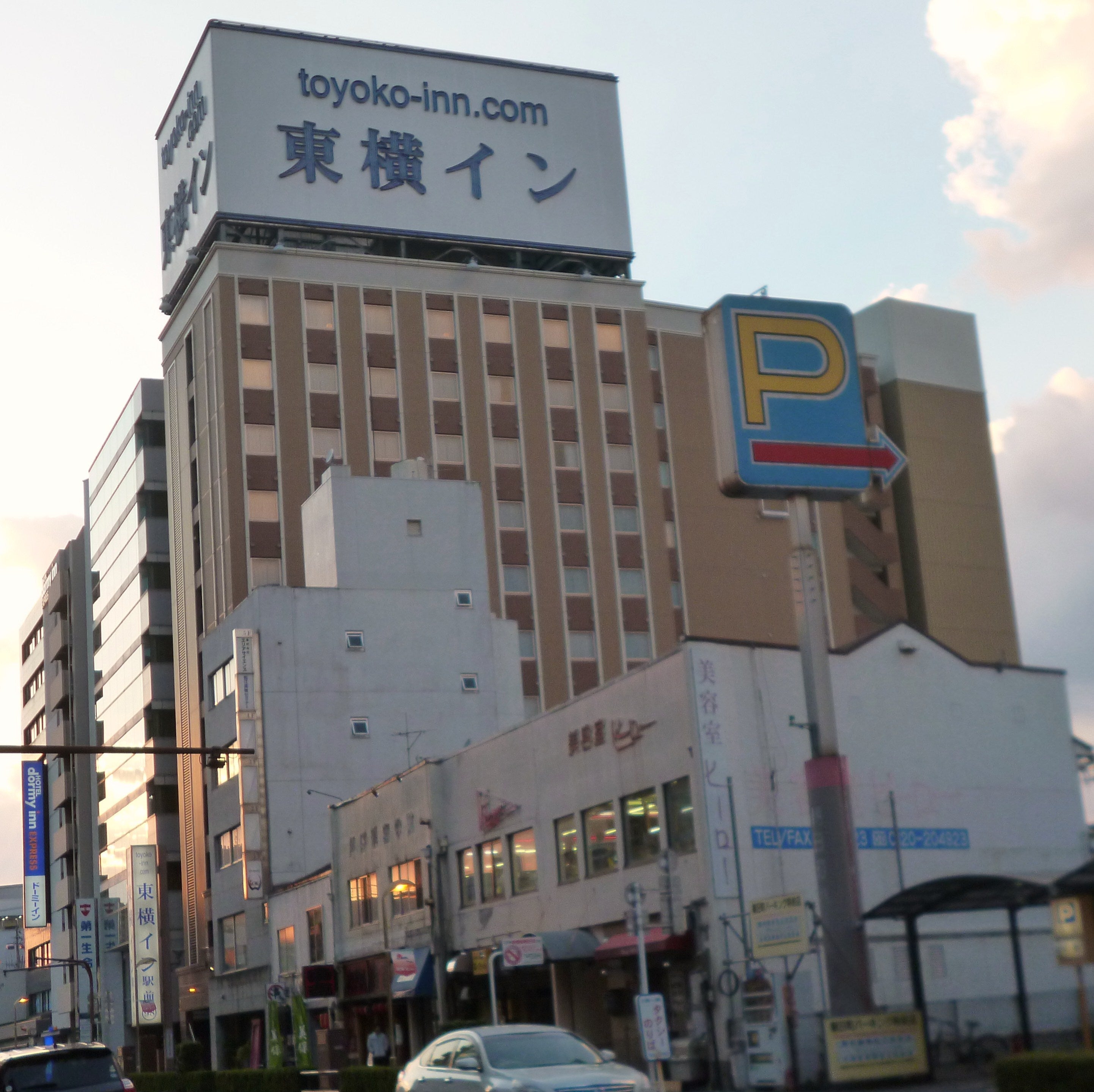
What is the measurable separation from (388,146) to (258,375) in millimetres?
16537

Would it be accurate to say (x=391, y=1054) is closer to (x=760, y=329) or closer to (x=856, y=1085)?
(x=856, y=1085)

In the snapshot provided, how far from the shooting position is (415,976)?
46031 millimetres

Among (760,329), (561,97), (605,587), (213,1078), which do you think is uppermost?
(561,97)

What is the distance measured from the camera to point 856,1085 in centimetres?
2988

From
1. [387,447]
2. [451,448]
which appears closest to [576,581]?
[451,448]

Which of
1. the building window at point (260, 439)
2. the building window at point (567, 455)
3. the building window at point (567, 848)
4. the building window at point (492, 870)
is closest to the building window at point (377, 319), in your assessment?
the building window at point (260, 439)

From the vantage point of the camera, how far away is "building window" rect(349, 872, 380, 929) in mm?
53500

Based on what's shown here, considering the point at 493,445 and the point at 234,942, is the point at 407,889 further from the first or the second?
the point at 493,445

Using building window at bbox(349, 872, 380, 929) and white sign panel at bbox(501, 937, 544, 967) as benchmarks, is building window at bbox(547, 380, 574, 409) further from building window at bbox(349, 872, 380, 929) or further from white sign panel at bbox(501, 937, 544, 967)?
white sign panel at bbox(501, 937, 544, 967)

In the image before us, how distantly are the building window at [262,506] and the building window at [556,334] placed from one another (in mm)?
17628

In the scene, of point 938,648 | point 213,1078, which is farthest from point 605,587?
point 938,648

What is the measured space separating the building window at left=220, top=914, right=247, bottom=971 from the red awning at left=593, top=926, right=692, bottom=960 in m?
35.0

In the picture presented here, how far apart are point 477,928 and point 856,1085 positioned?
17.9 metres

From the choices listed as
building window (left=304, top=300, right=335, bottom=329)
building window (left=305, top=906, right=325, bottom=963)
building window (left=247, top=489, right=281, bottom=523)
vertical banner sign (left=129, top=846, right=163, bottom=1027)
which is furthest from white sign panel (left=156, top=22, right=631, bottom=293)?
building window (left=305, top=906, right=325, bottom=963)
